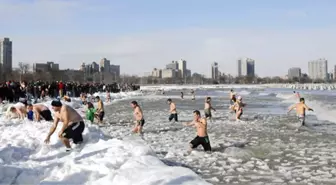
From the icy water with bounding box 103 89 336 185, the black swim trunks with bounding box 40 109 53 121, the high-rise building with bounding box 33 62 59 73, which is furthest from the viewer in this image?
the high-rise building with bounding box 33 62 59 73

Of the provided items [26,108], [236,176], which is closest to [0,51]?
[26,108]

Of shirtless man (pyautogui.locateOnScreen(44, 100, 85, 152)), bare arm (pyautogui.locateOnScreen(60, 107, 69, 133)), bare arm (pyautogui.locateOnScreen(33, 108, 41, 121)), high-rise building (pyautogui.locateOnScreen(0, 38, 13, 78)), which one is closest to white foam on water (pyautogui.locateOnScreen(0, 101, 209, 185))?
shirtless man (pyautogui.locateOnScreen(44, 100, 85, 152))

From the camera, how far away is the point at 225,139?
554 inches

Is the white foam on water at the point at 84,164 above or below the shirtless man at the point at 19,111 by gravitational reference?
below

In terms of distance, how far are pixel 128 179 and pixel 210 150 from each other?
5.02 m

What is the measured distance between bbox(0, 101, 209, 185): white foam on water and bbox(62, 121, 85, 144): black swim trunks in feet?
0.87

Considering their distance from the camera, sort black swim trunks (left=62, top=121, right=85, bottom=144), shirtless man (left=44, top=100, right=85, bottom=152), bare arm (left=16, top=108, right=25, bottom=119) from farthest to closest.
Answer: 1. bare arm (left=16, top=108, right=25, bottom=119)
2. black swim trunks (left=62, top=121, right=85, bottom=144)
3. shirtless man (left=44, top=100, right=85, bottom=152)

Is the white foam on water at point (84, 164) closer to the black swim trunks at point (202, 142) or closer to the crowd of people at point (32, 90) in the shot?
the black swim trunks at point (202, 142)

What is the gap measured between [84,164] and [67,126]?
8.04 ft

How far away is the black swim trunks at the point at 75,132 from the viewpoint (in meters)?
10.1

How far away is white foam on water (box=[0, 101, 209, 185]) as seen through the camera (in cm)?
695

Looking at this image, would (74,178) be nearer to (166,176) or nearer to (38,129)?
(166,176)

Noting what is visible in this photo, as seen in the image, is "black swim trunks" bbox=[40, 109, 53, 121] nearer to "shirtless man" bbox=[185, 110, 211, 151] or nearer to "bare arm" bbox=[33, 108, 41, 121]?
"bare arm" bbox=[33, 108, 41, 121]

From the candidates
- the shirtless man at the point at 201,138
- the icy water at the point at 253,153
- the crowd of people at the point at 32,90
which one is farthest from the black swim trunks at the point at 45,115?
the crowd of people at the point at 32,90
